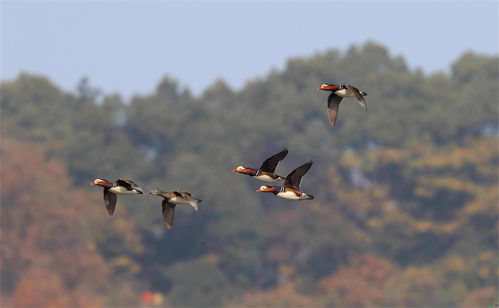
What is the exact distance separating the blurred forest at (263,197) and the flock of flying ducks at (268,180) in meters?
51.2

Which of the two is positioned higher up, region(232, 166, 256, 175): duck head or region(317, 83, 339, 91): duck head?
region(317, 83, 339, 91): duck head

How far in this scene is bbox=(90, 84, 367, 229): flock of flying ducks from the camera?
16844 mm

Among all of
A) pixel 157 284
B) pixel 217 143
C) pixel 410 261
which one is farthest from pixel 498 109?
pixel 157 284

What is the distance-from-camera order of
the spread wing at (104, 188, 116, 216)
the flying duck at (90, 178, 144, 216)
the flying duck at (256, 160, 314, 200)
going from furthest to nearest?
the flying duck at (256, 160, 314, 200) < the spread wing at (104, 188, 116, 216) < the flying duck at (90, 178, 144, 216)

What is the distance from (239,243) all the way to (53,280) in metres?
13.7

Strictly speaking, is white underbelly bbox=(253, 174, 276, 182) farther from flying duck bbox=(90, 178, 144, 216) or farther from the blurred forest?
the blurred forest

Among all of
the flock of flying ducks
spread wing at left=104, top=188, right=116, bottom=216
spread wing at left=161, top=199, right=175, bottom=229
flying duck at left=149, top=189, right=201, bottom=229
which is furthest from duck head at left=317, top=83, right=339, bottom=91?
spread wing at left=104, top=188, right=116, bottom=216

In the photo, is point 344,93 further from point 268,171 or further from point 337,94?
point 268,171

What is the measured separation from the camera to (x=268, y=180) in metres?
17.9

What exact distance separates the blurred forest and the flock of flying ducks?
51190 millimetres

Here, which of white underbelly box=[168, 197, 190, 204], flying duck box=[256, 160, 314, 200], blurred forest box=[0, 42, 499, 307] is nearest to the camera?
white underbelly box=[168, 197, 190, 204]

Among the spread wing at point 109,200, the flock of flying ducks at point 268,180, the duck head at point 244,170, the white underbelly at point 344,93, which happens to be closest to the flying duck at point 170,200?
the flock of flying ducks at point 268,180

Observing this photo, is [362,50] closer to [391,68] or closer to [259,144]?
[391,68]

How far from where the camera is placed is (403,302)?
75.6 meters
